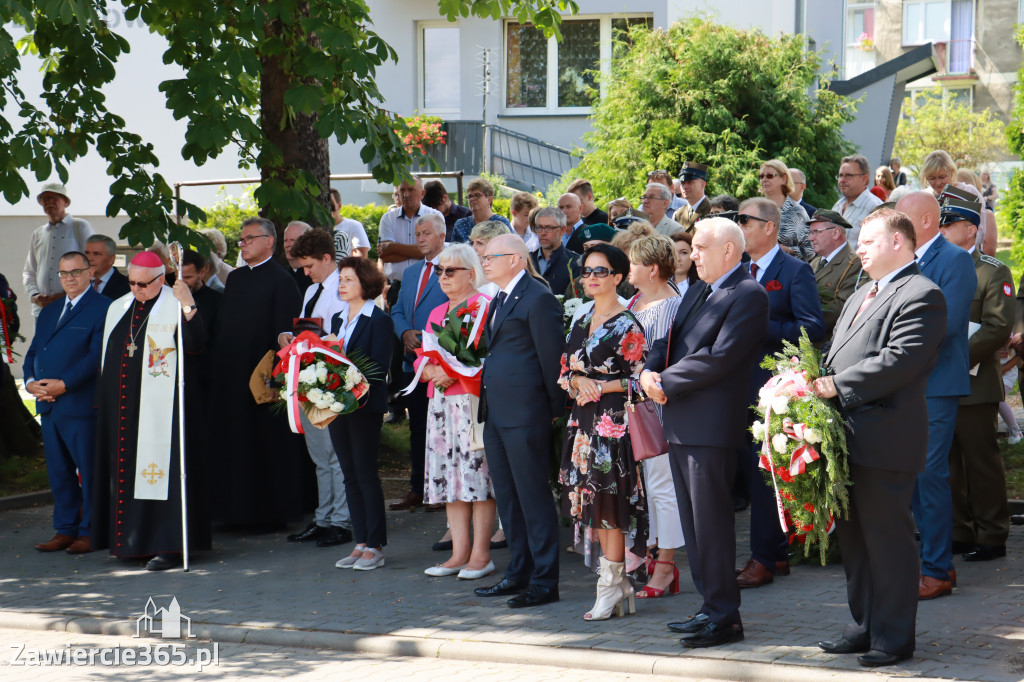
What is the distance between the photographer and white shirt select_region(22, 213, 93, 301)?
1252cm

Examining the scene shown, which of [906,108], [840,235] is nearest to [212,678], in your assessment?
[840,235]

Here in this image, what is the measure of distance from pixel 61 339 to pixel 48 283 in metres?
4.00

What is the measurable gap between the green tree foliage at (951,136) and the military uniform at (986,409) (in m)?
29.3

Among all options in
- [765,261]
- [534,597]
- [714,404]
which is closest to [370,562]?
[534,597]

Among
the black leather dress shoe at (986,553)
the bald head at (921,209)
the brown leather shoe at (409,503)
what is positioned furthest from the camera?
the brown leather shoe at (409,503)

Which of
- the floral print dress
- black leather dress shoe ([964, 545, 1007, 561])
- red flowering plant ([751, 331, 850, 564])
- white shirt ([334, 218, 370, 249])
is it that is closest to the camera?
red flowering plant ([751, 331, 850, 564])

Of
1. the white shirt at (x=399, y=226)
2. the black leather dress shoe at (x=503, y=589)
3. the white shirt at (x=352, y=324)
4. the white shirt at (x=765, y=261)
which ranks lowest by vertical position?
the black leather dress shoe at (x=503, y=589)

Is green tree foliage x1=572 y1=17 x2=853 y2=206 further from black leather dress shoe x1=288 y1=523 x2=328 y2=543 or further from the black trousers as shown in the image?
the black trousers

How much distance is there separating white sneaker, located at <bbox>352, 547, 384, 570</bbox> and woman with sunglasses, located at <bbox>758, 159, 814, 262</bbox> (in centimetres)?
415

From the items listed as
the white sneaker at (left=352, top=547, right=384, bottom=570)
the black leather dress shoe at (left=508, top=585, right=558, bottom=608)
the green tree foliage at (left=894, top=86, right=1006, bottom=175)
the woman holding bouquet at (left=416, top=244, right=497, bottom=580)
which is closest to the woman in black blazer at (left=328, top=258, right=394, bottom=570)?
the white sneaker at (left=352, top=547, right=384, bottom=570)

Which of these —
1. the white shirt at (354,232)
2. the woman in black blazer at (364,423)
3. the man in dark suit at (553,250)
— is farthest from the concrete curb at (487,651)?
the white shirt at (354,232)

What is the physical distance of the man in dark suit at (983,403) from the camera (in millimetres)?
7473

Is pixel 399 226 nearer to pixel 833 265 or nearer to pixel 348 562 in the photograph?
pixel 348 562

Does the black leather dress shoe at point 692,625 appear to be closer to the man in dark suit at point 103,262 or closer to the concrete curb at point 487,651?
the concrete curb at point 487,651
